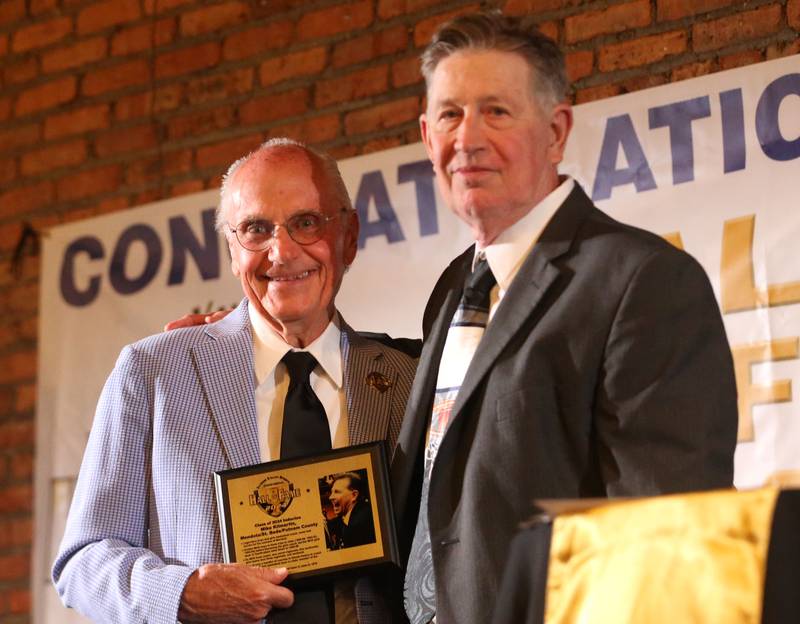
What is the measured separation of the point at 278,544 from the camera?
6.73 feet

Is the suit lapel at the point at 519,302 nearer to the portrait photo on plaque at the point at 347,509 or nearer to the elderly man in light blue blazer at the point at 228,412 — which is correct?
the portrait photo on plaque at the point at 347,509

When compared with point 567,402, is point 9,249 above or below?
above

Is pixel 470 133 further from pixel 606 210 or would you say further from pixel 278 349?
pixel 606 210

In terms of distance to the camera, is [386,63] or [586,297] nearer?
[586,297]

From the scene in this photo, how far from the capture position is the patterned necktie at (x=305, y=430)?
2.06 m

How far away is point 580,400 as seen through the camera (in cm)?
175

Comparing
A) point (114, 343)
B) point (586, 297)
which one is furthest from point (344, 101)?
point (586, 297)

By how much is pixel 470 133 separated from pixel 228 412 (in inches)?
26.3

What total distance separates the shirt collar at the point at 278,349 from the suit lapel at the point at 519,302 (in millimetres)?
538

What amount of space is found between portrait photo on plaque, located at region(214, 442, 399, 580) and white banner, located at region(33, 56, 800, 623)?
52.3 inches

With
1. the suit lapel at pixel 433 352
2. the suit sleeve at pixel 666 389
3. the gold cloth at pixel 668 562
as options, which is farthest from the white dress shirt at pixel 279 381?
the gold cloth at pixel 668 562

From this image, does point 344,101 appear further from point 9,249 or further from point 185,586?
point 185,586

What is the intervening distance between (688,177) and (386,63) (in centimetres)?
118

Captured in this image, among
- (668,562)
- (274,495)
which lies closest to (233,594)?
(274,495)
